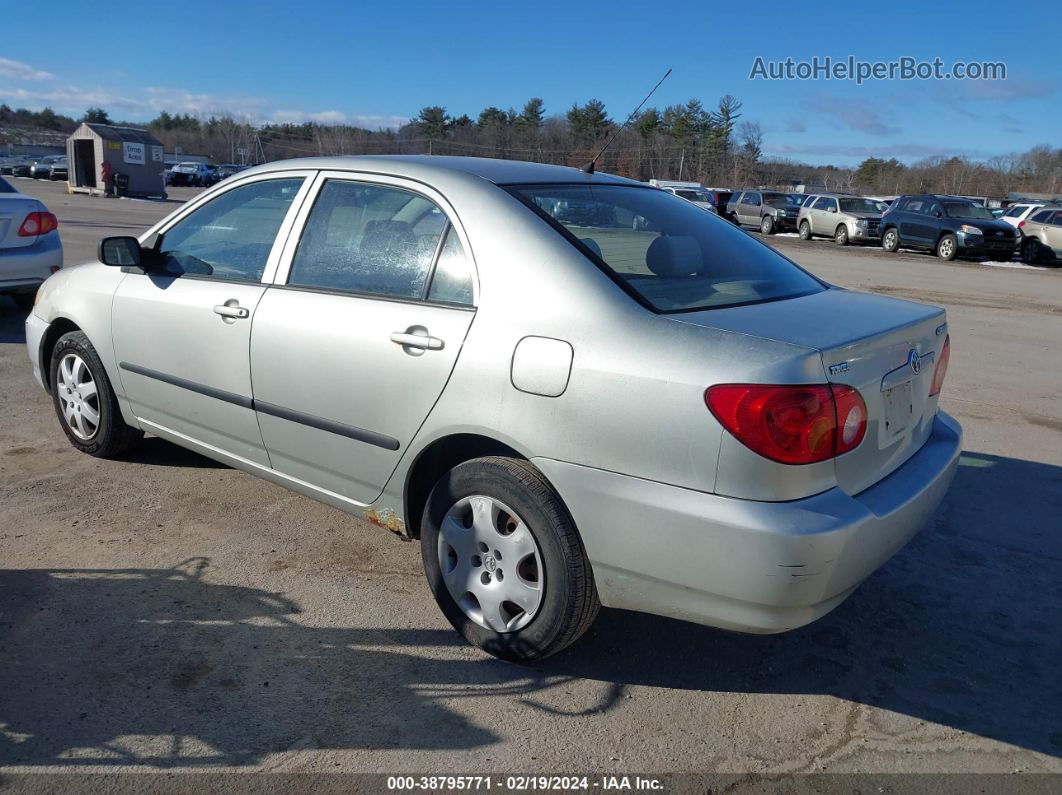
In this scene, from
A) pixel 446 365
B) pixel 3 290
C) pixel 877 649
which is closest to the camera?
pixel 446 365

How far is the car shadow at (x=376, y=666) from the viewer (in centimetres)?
270

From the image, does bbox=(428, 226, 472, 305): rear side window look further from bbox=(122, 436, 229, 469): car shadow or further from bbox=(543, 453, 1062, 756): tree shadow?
bbox=(122, 436, 229, 469): car shadow

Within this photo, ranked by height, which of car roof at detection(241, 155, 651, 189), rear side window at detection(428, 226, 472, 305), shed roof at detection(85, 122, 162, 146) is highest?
shed roof at detection(85, 122, 162, 146)

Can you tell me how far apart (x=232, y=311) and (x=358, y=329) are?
0.79 meters

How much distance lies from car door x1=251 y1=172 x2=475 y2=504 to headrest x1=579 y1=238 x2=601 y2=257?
41 cm

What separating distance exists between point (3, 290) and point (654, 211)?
694cm

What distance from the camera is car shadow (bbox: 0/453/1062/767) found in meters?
2.70

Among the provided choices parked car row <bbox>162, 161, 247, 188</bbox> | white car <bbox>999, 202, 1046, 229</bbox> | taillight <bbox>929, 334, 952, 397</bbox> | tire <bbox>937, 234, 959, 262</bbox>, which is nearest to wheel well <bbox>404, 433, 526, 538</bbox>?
taillight <bbox>929, 334, 952, 397</bbox>

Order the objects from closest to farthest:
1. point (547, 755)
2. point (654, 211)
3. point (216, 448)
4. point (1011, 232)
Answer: point (547, 755) < point (654, 211) < point (216, 448) < point (1011, 232)

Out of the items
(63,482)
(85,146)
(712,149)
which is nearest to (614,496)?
(63,482)

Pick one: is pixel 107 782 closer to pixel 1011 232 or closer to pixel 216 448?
pixel 216 448

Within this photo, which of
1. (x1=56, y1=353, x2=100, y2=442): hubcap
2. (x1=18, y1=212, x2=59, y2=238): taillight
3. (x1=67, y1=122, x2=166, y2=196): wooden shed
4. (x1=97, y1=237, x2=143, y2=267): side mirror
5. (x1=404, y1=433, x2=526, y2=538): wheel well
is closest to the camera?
(x1=404, y1=433, x2=526, y2=538): wheel well

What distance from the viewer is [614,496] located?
2.70m

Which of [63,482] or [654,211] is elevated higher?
[654,211]
